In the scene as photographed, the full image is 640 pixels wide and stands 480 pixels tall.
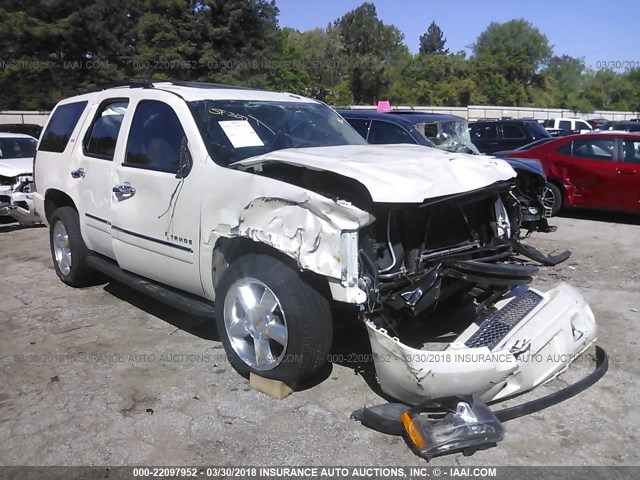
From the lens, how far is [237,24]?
3972 cm

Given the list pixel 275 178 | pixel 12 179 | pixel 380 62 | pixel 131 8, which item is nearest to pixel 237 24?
pixel 131 8

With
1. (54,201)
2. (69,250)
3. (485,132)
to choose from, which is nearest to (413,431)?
(69,250)

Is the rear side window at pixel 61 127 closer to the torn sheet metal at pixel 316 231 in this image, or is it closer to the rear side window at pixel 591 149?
the torn sheet metal at pixel 316 231

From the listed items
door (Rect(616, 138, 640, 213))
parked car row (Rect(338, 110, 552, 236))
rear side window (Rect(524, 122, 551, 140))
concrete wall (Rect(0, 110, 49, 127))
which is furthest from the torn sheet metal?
concrete wall (Rect(0, 110, 49, 127))

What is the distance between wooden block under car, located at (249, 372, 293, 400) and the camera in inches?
146

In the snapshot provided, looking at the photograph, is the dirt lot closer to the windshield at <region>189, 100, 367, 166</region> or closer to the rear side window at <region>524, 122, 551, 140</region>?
the windshield at <region>189, 100, 367, 166</region>

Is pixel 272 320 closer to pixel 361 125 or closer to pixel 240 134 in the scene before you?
pixel 240 134

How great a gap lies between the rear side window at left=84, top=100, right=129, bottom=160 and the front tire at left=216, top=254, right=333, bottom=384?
2068mm

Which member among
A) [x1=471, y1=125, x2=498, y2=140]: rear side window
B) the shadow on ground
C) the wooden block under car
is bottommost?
the shadow on ground

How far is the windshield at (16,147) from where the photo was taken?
1088 centimetres

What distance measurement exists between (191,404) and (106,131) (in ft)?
9.16

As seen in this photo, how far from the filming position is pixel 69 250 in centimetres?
592

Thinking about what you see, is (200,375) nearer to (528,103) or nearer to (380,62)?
(380,62)

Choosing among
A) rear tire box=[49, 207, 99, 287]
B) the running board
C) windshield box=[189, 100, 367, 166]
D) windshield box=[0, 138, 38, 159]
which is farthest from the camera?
windshield box=[0, 138, 38, 159]
